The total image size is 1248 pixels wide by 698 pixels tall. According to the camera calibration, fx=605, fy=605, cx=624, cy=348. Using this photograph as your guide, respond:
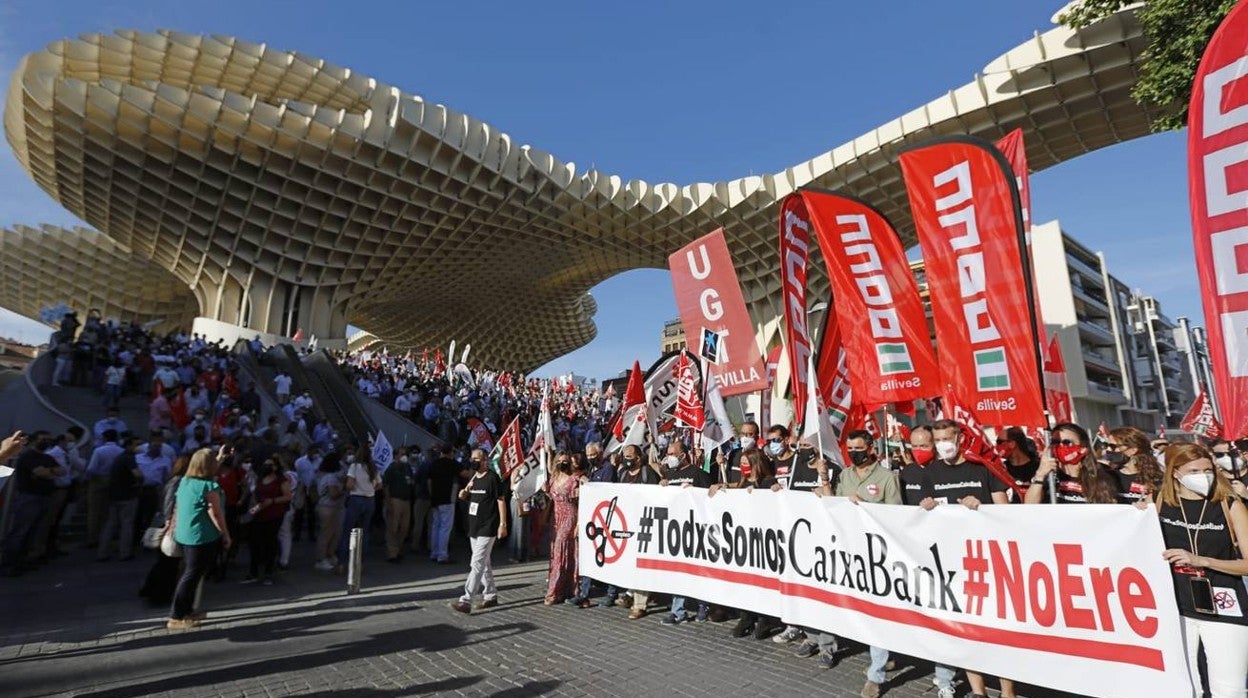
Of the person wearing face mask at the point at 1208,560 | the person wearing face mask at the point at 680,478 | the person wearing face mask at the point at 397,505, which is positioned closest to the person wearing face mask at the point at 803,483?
the person wearing face mask at the point at 680,478

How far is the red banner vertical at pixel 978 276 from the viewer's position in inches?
182

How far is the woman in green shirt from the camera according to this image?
221 inches

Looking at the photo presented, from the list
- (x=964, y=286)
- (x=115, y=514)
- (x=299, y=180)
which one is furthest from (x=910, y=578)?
(x=299, y=180)

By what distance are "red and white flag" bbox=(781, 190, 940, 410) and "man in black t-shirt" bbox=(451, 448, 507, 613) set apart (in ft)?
13.2

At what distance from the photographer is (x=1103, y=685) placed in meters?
3.44

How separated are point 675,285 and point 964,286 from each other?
13.6ft

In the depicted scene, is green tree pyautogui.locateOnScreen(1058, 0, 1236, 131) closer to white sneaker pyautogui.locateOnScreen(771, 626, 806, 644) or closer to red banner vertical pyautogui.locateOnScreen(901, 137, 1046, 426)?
red banner vertical pyautogui.locateOnScreen(901, 137, 1046, 426)

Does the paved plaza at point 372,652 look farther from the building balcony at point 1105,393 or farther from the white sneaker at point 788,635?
the building balcony at point 1105,393

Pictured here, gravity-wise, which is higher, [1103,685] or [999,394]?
[999,394]

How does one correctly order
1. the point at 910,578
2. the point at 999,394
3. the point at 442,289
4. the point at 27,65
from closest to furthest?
the point at 910,578 < the point at 999,394 < the point at 27,65 < the point at 442,289

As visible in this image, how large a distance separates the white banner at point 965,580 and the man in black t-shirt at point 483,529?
2.00 m

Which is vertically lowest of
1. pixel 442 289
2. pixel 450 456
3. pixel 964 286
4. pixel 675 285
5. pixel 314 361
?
pixel 450 456

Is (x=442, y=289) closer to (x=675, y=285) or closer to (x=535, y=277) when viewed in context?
(x=535, y=277)

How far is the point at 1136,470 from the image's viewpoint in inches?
161
